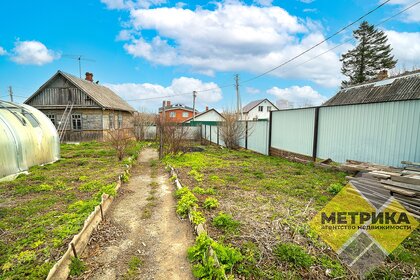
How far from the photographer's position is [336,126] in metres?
7.21

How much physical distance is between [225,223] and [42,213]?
386 centimetres

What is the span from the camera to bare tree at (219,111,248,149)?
13640 mm

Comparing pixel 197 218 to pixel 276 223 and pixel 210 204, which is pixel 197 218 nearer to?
pixel 210 204

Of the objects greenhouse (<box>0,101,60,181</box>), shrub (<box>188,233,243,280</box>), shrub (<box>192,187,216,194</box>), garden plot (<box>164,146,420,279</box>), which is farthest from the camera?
greenhouse (<box>0,101,60,181</box>)

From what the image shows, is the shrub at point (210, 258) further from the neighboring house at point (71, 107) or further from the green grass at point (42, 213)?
the neighboring house at point (71, 107)

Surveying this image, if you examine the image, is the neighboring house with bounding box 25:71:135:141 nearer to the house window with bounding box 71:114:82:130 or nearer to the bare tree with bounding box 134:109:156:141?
the house window with bounding box 71:114:82:130

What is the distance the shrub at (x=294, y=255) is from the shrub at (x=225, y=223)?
2.67ft

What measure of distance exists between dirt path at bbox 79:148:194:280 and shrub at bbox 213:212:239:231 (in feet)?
1.58

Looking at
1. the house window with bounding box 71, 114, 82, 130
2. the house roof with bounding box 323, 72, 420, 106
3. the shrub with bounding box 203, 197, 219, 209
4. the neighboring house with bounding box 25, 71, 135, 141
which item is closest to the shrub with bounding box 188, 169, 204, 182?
the shrub with bounding box 203, 197, 219, 209

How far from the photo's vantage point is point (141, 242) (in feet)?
11.5

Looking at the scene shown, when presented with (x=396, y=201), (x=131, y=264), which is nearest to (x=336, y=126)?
(x=396, y=201)

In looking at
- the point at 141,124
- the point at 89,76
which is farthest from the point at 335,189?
the point at 89,76

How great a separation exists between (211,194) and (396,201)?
3.77 metres

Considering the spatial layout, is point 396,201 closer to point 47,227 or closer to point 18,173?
point 47,227
